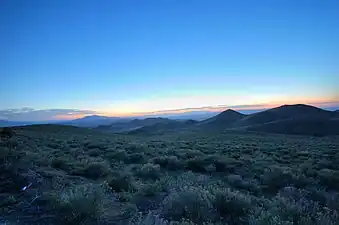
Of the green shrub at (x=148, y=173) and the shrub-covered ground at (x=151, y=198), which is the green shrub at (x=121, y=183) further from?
the green shrub at (x=148, y=173)

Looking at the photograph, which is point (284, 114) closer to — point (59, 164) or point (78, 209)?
point (59, 164)

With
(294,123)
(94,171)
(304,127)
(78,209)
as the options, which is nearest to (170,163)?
(94,171)

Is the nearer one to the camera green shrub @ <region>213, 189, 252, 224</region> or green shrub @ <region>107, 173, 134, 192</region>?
green shrub @ <region>213, 189, 252, 224</region>

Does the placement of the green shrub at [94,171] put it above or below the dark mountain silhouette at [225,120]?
above

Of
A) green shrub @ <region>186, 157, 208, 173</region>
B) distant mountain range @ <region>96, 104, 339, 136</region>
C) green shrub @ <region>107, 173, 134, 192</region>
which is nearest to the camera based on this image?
green shrub @ <region>107, 173, 134, 192</region>

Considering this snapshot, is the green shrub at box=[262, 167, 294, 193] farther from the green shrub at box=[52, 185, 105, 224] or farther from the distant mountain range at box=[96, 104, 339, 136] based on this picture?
the distant mountain range at box=[96, 104, 339, 136]

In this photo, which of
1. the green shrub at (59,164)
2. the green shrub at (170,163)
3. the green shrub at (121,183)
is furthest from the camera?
the green shrub at (170,163)

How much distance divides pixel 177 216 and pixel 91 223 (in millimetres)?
1946

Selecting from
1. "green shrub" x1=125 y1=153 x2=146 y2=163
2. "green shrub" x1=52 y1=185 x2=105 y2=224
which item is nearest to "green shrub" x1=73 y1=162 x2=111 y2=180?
"green shrub" x1=125 y1=153 x2=146 y2=163

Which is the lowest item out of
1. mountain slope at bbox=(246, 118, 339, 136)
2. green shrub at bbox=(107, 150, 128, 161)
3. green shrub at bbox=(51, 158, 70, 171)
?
mountain slope at bbox=(246, 118, 339, 136)

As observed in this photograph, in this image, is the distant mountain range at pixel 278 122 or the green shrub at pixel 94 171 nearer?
the green shrub at pixel 94 171

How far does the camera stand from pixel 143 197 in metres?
8.30

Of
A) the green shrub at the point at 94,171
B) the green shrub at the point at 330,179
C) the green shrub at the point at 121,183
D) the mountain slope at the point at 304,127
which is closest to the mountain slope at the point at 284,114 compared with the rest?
the mountain slope at the point at 304,127

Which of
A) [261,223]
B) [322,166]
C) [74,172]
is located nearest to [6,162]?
[74,172]
